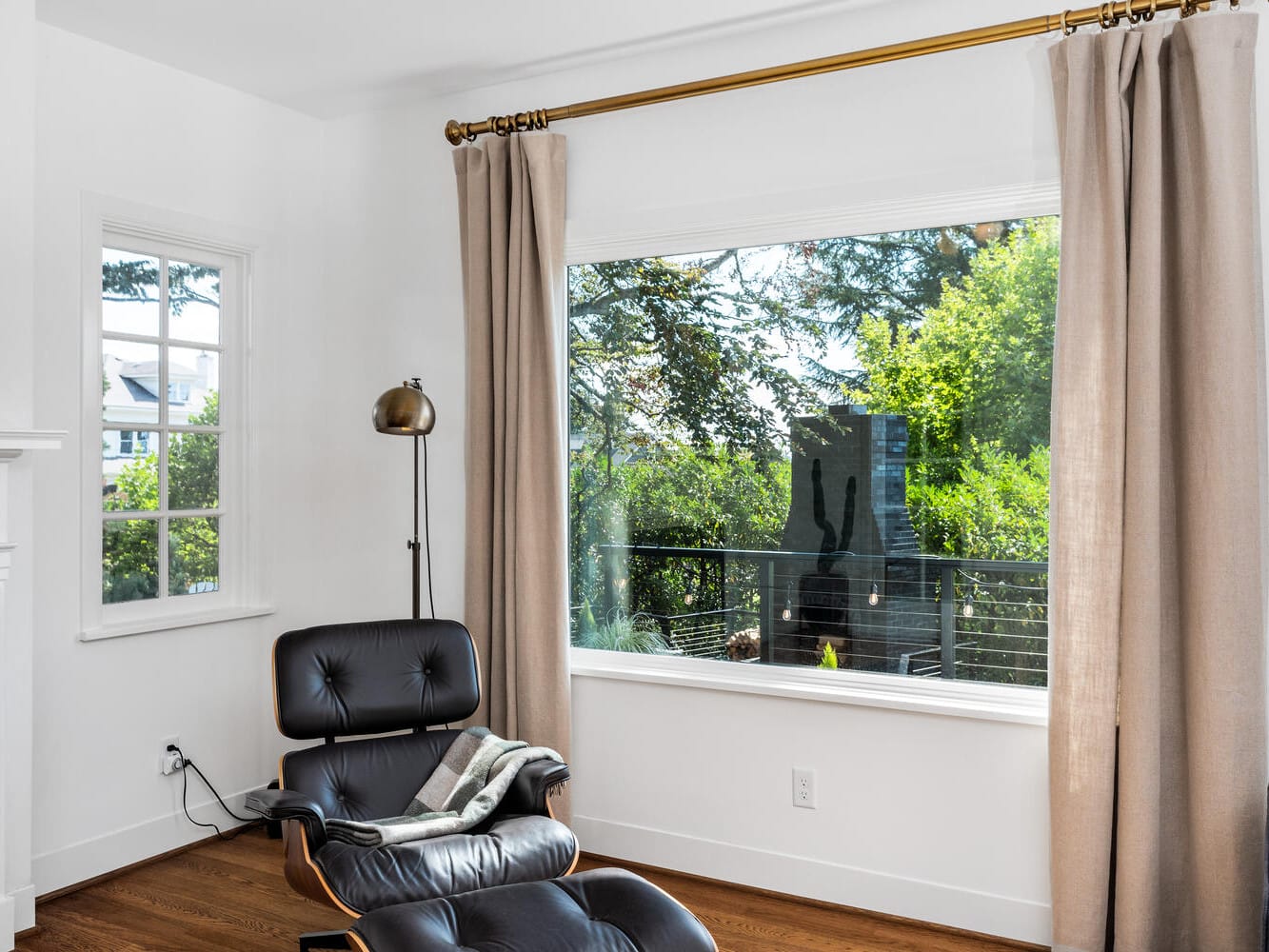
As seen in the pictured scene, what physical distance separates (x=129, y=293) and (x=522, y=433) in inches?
56.1

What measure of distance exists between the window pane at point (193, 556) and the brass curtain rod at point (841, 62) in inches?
66.1

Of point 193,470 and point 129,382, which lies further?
point 193,470

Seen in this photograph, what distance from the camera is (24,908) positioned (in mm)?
2936

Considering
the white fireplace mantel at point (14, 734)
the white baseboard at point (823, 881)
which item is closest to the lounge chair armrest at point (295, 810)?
the white fireplace mantel at point (14, 734)

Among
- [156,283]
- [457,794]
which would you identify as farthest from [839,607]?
[156,283]

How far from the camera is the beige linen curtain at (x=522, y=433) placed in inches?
138

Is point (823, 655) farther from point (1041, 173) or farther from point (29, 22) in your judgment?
point (29, 22)

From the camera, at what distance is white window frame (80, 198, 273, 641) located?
334 centimetres

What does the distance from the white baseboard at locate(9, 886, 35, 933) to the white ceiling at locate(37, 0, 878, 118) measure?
101 inches

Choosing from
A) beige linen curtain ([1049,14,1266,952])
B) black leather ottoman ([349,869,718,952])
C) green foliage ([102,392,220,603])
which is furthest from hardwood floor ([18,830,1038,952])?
green foliage ([102,392,220,603])

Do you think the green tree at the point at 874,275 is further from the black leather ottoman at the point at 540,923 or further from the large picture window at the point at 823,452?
the black leather ottoman at the point at 540,923

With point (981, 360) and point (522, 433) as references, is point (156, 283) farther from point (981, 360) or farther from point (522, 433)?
point (981, 360)

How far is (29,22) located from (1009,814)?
3.51 metres

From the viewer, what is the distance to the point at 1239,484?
2.53m
